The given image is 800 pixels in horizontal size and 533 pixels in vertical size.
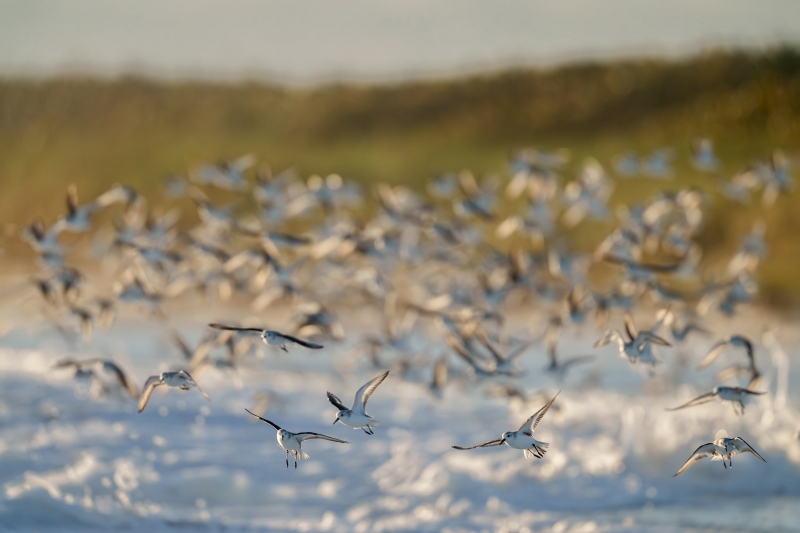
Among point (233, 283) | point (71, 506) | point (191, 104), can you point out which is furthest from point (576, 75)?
point (71, 506)

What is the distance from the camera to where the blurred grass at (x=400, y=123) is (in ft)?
148

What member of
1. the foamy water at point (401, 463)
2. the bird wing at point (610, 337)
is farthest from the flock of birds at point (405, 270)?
the foamy water at point (401, 463)

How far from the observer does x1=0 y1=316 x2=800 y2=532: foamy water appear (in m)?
13.5

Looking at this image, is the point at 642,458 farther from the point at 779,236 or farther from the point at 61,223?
the point at 779,236

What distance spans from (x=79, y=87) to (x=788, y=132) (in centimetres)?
3992

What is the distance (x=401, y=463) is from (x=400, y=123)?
123 feet

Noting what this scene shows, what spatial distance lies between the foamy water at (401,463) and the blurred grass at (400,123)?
19.1 metres

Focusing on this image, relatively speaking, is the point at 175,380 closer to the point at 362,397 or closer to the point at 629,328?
the point at 362,397

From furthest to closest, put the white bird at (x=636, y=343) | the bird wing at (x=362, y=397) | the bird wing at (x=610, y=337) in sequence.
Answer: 1. the white bird at (x=636, y=343)
2. the bird wing at (x=610, y=337)
3. the bird wing at (x=362, y=397)

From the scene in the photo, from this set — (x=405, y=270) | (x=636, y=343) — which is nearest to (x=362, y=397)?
(x=636, y=343)

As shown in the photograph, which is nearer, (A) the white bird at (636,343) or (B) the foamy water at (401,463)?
(A) the white bird at (636,343)

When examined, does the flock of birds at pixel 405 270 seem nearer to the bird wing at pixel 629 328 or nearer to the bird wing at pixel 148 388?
the bird wing at pixel 629 328

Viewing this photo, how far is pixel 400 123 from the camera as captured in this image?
5206 cm

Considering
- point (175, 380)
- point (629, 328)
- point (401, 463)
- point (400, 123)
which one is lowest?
point (175, 380)
